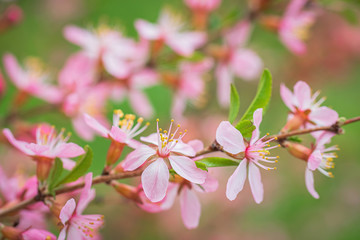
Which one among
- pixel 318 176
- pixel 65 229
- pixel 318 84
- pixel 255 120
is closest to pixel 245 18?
pixel 255 120

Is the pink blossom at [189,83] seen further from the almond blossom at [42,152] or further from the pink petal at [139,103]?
the almond blossom at [42,152]

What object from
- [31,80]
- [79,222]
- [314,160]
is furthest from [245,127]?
[31,80]

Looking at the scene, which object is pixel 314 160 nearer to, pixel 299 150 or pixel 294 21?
pixel 299 150

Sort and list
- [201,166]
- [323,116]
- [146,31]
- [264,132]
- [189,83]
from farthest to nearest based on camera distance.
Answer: [264,132] → [189,83] → [146,31] → [323,116] → [201,166]

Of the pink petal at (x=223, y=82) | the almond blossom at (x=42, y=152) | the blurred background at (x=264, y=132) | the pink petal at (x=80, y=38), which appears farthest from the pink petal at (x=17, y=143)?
the blurred background at (x=264, y=132)

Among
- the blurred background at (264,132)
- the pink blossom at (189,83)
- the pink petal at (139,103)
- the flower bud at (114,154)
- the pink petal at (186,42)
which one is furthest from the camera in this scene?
the blurred background at (264,132)

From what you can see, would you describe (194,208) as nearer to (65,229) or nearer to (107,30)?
(65,229)

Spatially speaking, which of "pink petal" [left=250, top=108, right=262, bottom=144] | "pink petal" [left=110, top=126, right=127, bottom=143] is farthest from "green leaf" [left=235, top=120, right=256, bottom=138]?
"pink petal" [left=110, top=126, right=127, bottom=143]
